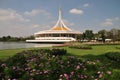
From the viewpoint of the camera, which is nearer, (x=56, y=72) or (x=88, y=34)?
(x=56, y=72)

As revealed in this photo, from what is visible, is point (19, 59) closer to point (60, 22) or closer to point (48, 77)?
point (48, 77)

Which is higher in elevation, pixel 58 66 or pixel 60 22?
pixel 60 22

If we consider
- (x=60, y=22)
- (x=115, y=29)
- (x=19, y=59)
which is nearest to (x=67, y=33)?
(x=60, y=22)

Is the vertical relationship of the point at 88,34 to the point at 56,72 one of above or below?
above

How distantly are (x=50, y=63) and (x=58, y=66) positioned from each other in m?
0.35

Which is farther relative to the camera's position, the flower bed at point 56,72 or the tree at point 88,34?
the tree at point 88,34

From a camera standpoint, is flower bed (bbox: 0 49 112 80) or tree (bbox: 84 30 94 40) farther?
tree (bbox: 84 30 94 40)

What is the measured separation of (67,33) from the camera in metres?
59.3

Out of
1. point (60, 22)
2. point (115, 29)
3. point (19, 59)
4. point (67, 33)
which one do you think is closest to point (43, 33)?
point (67, 33)

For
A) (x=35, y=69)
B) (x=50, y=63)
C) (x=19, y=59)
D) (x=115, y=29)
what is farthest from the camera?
(x=115, y=29)

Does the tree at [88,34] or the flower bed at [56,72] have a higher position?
the tree at [88,34]

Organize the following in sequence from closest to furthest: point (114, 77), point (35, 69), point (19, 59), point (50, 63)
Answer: point (114, 77) < point (35, 69) < point (50, 63) < point (19, 59)

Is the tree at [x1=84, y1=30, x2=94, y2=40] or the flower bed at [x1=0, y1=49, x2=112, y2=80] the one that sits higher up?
the tree at [x1=84, y1=30, x2=94, y2=40]

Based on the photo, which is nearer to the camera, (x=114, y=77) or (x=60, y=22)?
(x=114, y=77)
